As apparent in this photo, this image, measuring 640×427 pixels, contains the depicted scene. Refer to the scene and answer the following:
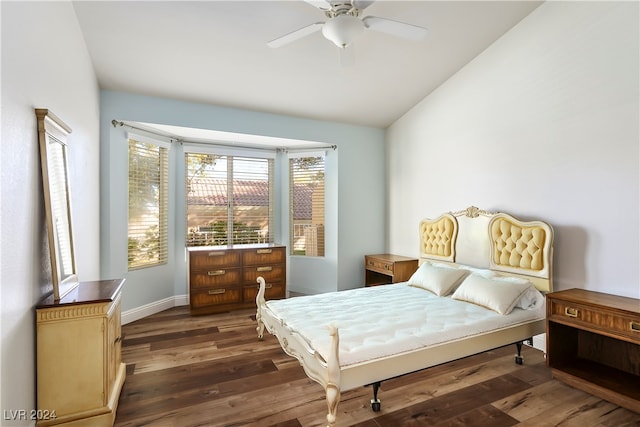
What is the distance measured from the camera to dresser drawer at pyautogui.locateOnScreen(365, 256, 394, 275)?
4.42 m

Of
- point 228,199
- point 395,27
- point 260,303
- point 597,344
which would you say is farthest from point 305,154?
point 597,344

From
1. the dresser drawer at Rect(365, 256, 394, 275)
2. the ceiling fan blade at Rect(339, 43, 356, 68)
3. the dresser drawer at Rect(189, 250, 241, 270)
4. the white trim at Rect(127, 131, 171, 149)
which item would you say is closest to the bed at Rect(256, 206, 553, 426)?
the dresser drawer at Rect(365, 256, 394, 275)

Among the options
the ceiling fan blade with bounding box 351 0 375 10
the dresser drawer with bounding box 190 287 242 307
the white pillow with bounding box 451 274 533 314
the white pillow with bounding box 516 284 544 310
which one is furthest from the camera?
the dresser drawer with bounding box 190 287 242 307

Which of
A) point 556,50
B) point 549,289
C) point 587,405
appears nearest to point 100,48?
point 556,50

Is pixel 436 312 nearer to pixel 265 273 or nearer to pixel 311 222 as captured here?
pixel 265 273

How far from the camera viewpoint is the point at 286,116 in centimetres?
457

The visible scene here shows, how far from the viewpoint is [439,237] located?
13.3ft

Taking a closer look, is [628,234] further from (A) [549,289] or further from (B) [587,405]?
(B) [587,405]

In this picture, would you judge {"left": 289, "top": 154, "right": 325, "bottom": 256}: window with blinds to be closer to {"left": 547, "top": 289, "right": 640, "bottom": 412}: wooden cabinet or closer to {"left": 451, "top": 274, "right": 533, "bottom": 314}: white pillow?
{"left": 451, "top": 274, "right": 533, "bottom": 314}: white pillow

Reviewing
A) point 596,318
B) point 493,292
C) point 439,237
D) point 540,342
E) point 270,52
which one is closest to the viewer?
point 596,318

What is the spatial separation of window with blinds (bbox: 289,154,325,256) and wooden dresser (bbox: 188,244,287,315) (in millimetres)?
664

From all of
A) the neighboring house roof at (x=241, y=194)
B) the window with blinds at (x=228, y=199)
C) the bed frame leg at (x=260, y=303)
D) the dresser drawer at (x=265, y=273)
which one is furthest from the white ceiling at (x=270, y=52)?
the bed frame leg at (x=260, y=303)

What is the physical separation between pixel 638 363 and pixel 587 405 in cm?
65

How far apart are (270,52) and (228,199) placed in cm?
236
